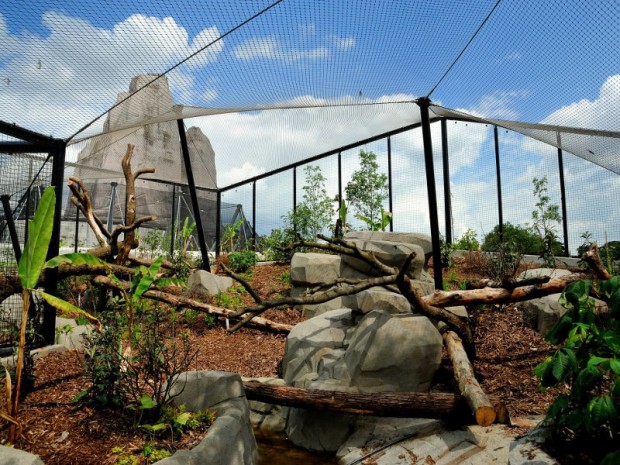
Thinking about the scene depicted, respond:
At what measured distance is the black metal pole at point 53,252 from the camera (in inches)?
185

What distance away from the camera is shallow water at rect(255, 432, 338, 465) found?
3.85 metres

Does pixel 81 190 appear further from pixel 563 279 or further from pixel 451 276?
pixel 563 279

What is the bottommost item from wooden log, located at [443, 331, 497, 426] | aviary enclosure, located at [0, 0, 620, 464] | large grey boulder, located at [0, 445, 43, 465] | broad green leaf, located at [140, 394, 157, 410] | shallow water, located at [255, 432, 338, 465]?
shallow water, located at [255, 432, 338, 465]

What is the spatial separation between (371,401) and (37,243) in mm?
2656

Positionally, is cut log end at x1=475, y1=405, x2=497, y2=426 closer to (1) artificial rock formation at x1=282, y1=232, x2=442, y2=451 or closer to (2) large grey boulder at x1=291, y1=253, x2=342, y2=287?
(1) artificial rock formation at x1=282, y1=232, x2=442, y2=451

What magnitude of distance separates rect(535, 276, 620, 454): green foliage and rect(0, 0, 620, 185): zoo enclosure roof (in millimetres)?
2890

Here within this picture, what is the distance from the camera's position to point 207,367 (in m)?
5.50

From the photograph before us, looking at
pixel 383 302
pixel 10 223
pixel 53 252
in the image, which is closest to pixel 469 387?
pixel 383 302

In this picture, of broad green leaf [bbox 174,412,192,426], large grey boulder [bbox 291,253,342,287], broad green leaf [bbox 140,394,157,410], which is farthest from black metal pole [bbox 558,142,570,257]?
broad green leaf [bbox 140,394,157,410]

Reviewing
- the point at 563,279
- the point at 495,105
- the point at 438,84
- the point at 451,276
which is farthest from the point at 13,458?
the point at 451,276

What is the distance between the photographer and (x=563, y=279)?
15.7 ft

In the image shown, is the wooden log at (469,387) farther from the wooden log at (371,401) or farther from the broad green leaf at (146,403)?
the broad green leaf at (146,403)

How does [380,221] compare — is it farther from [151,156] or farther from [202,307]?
[151,156]

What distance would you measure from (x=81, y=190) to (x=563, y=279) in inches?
267
